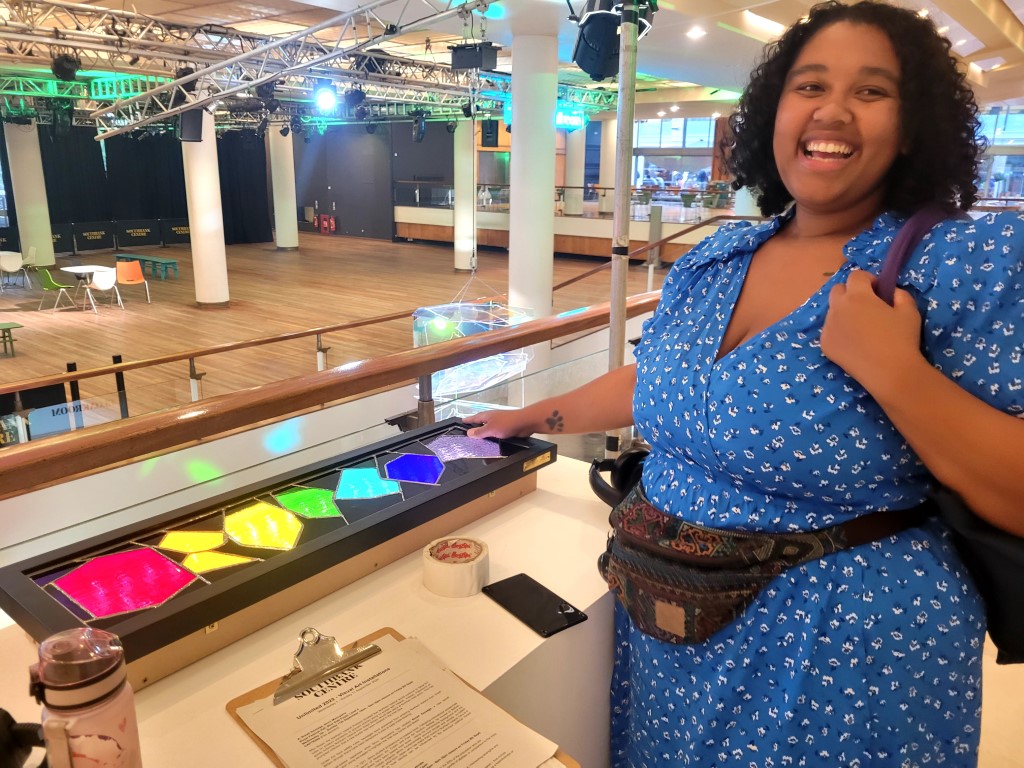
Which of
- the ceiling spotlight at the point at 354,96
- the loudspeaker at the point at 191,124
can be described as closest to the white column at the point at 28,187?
the loudspeaker at the point at 191,124

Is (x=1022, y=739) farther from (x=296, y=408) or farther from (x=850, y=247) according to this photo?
(x=296, y=408)

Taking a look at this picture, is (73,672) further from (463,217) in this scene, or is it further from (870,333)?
(463,217)

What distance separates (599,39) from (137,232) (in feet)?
67.9

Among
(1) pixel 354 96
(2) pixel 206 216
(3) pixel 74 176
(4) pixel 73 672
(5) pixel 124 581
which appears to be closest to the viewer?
(4) pixel 73 672

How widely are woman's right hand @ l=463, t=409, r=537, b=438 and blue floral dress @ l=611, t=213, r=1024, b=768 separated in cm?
60

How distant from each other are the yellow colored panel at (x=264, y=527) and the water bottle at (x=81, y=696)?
0.54 m

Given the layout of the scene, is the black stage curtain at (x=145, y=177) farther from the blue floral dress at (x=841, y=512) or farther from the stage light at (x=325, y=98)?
the blue floral dress at (x=841, y=512)

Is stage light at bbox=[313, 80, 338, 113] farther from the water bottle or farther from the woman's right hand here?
the water bottle

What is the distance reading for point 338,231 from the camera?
22.4m

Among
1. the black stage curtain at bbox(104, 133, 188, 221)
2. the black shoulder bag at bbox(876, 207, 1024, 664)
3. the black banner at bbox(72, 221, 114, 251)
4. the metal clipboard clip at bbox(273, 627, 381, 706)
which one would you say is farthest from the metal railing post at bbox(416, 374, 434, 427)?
the black stage curtain at bbox(104, 133, 188, 221)

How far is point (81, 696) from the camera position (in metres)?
0.70

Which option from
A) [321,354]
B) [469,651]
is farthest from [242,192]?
[469,651]

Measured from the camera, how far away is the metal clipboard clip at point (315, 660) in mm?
1068

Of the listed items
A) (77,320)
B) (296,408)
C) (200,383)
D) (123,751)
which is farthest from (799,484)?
(77,320)
